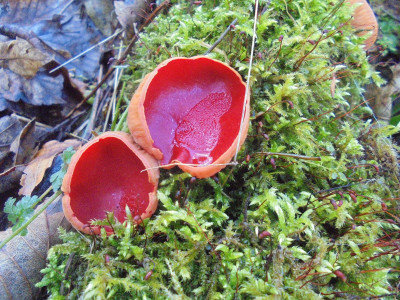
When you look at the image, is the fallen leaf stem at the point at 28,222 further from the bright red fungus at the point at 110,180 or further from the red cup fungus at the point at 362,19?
the red cup fungus at the point at 362,19

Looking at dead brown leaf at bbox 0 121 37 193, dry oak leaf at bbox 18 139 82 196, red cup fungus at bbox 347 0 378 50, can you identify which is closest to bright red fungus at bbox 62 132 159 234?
dry oak leaf at bbox 18 139 82 196

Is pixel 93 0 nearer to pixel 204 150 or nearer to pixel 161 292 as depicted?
pixel 204 150

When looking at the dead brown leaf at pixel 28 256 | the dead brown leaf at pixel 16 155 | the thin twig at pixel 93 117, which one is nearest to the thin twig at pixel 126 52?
the thin twig at pixel 93 117

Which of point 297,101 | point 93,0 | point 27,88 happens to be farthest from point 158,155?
point 93,0

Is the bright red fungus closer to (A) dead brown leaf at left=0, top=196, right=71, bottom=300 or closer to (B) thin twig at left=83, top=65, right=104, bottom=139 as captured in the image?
(A) dead brown leaf at left=0, top=196, right=71, bottom=300

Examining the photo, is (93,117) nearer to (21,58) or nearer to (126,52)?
(126,52)

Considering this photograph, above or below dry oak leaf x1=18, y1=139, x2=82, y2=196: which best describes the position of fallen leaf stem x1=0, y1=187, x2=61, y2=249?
above
